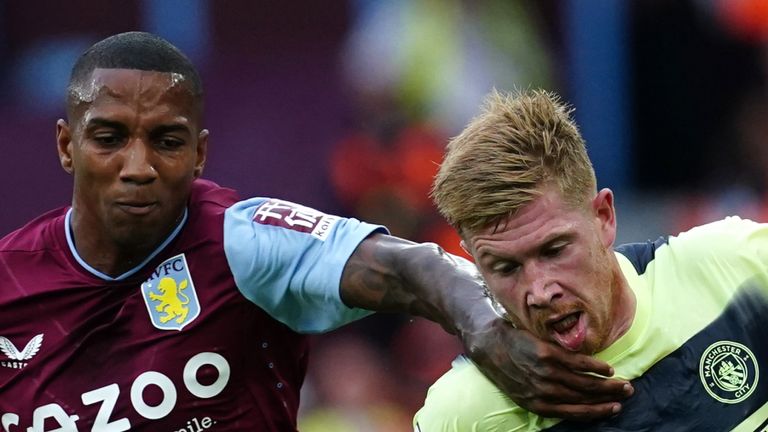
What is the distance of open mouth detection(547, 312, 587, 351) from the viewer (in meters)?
3.06

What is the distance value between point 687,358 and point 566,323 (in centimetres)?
31

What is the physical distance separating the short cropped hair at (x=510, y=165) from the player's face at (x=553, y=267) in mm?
31

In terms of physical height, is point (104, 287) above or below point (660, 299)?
below

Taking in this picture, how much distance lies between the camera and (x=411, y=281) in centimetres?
379

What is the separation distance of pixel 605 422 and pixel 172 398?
1.42 meters

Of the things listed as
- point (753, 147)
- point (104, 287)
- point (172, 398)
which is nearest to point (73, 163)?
point (104, 287)

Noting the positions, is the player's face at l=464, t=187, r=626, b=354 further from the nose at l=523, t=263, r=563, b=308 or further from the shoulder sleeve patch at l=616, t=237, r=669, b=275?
the shoulder sleeve patch at l=616, t=237, r=669, b=275

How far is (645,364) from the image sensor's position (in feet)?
10.3

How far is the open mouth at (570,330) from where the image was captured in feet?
10.0

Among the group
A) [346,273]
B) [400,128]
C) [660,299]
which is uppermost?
[660,299]

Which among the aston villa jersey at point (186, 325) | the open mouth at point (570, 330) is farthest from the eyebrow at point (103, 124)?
the open mouth at point (570, 330)

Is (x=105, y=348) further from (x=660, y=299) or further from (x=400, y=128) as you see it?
(x=400, y=128)

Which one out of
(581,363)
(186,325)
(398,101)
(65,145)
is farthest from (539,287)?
(398,101)

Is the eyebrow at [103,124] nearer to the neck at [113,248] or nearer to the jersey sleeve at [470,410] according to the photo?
the neck at [113,248]
